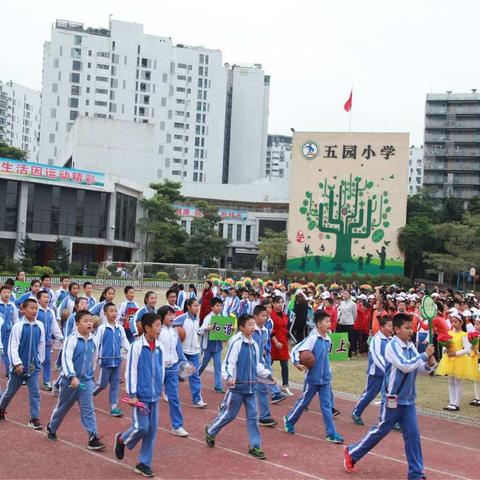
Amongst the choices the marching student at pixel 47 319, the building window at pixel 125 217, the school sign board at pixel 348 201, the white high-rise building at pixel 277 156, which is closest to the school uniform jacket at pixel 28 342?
the marching student at pixel 47 319

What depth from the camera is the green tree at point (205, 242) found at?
57875 mm

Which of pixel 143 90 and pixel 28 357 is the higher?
pixel 143 90

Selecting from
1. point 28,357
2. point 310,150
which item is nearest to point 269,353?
point 28,357

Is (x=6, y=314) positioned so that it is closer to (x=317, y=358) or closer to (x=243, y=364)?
(x=243, y=364)

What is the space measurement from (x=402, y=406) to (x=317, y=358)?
1934mm

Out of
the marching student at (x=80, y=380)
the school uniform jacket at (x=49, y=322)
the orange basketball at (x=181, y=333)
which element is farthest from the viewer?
the school uniform jacket at (x=49, y=322)

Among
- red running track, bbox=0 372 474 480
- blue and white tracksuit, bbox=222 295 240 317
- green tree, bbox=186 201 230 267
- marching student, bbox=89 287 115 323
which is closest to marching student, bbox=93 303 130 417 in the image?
red running track, bbox=0 372 474 480

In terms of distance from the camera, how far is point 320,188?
175 ft

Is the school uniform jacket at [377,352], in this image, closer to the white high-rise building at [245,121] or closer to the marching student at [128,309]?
the marching student at [128,309]

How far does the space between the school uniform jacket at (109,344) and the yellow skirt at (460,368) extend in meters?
5.24

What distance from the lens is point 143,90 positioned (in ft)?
292

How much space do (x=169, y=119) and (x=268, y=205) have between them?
81.9ft

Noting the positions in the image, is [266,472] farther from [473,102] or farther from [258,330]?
[473,102]

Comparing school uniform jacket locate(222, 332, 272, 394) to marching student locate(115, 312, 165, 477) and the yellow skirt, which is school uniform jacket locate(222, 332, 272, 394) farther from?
the yellow skirt
